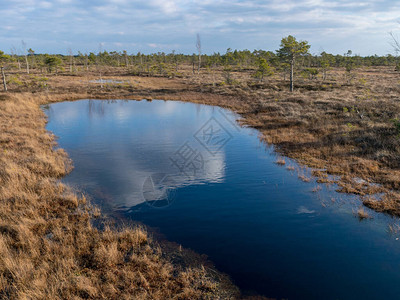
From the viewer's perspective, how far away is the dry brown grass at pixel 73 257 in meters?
6.62

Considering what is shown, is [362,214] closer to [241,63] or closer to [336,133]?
[336,133]

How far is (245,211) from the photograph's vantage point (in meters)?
11.5

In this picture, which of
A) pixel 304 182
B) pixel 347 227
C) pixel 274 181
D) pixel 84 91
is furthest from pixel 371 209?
pixel 84 91

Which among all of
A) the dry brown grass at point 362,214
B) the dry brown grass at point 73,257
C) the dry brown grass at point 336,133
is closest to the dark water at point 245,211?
the dry brown grass at point 362,214

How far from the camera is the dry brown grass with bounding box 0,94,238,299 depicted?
6617mm

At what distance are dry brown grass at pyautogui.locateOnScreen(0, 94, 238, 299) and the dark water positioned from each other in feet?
4.03

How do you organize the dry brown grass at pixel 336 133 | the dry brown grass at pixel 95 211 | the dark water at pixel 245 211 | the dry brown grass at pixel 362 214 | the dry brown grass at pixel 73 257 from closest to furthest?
the dry brown grass at pixel 73 257 < the dry brown grass at pixel 95 211 < the dark water at pixel 245 211 < the dry brown grass at pixel 362 214 < the dry brown grass at pixel 336 133

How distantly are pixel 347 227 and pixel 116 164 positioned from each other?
13.5 m

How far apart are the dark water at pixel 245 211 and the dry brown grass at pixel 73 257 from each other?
48.3 inches

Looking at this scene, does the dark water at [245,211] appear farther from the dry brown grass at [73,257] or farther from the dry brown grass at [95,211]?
the dry brown grass at [95,211]

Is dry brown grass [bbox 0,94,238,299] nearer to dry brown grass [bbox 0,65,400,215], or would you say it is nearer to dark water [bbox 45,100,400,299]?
dark water [bbox 45,100,400,299]

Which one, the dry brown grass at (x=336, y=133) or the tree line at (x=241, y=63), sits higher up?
the tree line at (x=241, y=63)

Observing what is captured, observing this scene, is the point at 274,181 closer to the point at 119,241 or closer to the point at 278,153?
the point at 278,153

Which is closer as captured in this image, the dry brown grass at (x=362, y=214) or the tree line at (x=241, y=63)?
the dry brown grass at (x=362, y=214)
